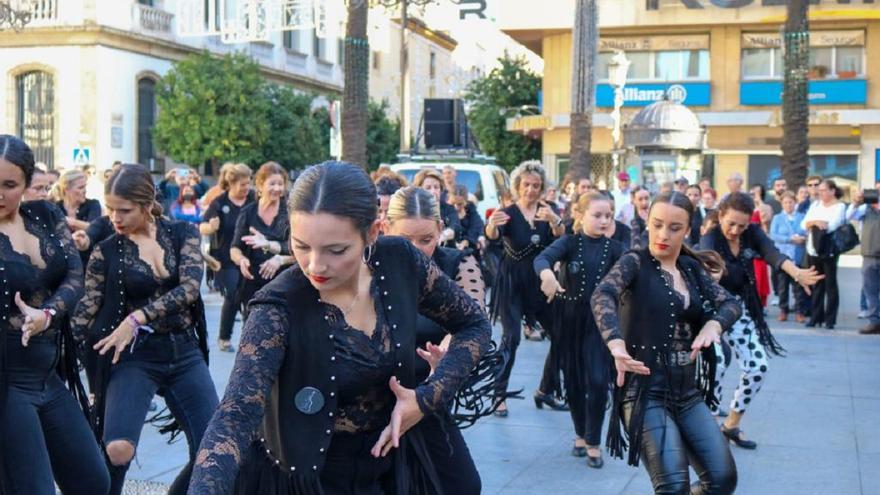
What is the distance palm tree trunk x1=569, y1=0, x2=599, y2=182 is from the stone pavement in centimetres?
1106

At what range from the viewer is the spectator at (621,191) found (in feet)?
61.4

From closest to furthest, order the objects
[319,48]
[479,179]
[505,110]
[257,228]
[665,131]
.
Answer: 1. [257,228]
2. [479,179]
3. [665,131]
4. [505,110]
5. [319,48]

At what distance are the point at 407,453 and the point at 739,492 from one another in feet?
13.2

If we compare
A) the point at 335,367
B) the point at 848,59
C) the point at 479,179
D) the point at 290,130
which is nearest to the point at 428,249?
the point at 335,367

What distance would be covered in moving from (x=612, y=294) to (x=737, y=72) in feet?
105

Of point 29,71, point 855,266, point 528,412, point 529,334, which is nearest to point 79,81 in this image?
point 29,71

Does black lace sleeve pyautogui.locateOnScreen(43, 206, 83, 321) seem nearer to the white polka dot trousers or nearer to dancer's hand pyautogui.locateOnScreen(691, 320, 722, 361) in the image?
dancer's hand pyautogui.locateOnScreen(691, 320, 722, 361)

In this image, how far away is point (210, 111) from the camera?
109 ft

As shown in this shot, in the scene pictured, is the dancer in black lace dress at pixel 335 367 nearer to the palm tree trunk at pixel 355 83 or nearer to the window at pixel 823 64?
the palm tree trunk at pixel 355 83

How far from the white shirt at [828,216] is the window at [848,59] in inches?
854

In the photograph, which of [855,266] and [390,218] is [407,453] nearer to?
[390,218]

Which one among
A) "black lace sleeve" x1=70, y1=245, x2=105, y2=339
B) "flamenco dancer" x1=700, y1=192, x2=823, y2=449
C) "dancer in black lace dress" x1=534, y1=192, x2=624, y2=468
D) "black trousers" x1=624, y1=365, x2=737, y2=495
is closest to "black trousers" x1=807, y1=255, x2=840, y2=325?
"flamenco dancer" x1=700, y1=192, x2=823, y2=449

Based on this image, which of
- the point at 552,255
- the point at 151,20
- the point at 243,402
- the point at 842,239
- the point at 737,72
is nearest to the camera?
the point at 243,402

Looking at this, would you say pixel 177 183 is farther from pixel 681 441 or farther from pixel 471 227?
pixel 681 441
